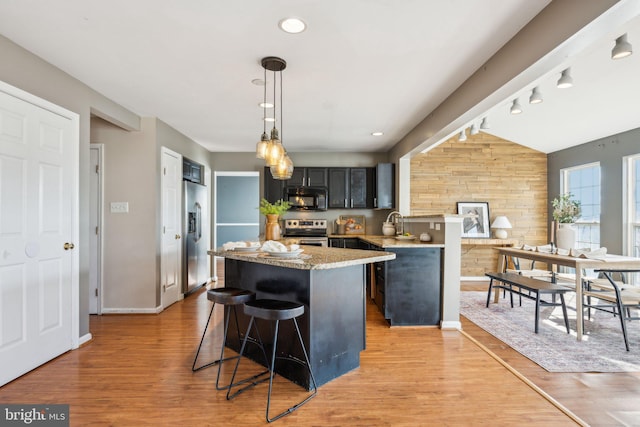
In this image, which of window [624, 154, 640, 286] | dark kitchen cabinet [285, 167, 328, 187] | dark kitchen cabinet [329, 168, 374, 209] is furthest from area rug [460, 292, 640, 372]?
dark kitchen cabinet [285, 167, 328, 187]

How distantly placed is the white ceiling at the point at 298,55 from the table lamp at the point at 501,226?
78.0 inches

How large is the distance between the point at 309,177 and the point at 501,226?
11.4 ft

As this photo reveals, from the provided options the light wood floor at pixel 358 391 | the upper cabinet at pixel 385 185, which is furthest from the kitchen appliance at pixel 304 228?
the light wood floor at pixel 358 391

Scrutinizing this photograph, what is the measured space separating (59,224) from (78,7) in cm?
171

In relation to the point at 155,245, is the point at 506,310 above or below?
below

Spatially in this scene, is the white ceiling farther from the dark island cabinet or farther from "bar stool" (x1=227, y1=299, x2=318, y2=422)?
"bar stool" (x1=227, y1=299, x2=318, y2=422)

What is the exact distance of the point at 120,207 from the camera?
3.97 meters

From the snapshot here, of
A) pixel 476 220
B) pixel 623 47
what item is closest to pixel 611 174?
pixel 476 220

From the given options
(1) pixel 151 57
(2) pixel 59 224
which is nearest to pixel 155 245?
(2) pixel 59 224

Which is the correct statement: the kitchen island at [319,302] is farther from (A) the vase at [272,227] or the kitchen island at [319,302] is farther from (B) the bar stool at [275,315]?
(A) the vase at [272,227]

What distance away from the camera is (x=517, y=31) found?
215 centimetres

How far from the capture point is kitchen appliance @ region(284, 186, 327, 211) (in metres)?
5.80

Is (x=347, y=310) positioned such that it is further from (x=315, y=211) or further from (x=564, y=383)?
(x=315, y=211)

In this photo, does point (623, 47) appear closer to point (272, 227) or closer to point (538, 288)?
point (538, 288)
